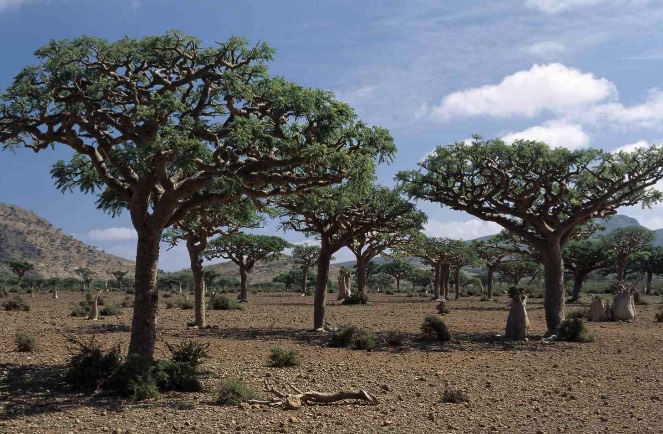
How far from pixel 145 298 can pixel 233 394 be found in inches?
105

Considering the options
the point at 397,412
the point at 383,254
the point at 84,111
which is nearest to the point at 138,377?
the point at 397,412

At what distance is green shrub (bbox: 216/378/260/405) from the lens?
9000 mm

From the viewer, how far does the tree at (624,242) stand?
47406 mm

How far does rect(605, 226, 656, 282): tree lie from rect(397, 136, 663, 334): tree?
28.1 metres

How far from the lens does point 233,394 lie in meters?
9.09

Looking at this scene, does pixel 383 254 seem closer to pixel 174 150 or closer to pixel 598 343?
pixel 598 343

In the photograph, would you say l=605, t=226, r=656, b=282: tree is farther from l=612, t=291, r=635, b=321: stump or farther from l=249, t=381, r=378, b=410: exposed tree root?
l=249, t=381, r=378, b=410: exposed tree root

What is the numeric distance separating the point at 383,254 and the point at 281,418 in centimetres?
2831

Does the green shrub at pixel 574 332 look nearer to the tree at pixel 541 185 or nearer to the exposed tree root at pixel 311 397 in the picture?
the tree at pixel 541 185

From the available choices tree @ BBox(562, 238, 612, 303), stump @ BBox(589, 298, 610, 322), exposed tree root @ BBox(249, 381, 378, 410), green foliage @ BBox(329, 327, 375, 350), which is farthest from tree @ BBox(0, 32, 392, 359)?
tree @ BBox(562, 238, 612, 303)

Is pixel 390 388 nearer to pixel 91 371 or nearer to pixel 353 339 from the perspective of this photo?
pixel 91 371

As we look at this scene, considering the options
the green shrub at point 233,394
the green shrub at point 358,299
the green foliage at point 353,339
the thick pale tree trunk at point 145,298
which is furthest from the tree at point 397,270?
the green shrub at point 233,394

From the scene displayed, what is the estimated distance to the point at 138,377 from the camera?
9.27m

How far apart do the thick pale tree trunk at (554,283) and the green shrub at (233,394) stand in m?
13.6
